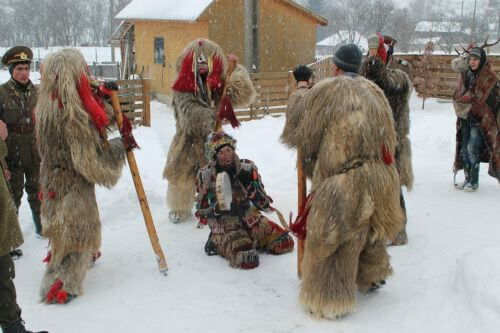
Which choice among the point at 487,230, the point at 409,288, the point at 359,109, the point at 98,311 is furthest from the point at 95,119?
the point at 487,230

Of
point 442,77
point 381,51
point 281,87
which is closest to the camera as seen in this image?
point 381,51

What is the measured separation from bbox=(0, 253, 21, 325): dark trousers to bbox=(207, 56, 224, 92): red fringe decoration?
3.12m

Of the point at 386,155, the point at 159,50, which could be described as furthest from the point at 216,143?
the point at 159,50

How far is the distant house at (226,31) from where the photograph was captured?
15195 mm

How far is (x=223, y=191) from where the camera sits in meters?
4.29

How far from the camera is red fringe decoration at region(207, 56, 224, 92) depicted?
18.0 ft

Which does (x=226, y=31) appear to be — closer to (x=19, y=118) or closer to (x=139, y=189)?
(x=19, y=118)

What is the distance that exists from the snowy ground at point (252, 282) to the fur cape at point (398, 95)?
775 millimetres

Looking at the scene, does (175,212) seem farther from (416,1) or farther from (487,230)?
(416,1)

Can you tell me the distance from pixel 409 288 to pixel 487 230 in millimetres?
1749

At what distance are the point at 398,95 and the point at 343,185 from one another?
167cm

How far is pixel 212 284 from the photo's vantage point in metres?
4.08

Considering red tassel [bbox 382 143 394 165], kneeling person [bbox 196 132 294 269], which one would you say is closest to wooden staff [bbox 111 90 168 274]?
kneeling person [bbox 196 132 294 269]

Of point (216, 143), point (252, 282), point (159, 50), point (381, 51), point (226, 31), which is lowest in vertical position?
point (252, 282)
